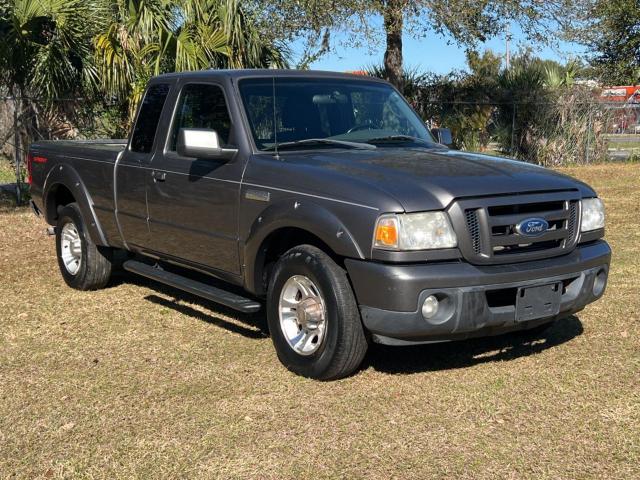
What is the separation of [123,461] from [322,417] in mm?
1105

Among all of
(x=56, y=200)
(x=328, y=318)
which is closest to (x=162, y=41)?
(x=56, y=200)

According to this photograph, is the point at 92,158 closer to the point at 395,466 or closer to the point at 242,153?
the point at 242,153

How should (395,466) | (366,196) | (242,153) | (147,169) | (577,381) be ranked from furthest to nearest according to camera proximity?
(147,169) → (242,153) → (577,381) → (366,196) → (395,466)

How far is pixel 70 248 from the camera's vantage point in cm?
796

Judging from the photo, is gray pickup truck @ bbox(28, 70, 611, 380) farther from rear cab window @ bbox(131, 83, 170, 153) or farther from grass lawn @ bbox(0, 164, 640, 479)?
grass lawn @ bbox(0, 164, 640, 479)

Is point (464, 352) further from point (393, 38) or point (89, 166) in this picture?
point (393, 38)

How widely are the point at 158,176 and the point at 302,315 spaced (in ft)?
6.14

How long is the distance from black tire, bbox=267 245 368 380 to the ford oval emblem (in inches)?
41.2

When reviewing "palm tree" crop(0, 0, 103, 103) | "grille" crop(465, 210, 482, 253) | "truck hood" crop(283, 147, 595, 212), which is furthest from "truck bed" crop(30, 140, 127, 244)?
"palm tree" crop(0, 0, 103, 103)

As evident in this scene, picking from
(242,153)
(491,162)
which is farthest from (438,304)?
(242,153)

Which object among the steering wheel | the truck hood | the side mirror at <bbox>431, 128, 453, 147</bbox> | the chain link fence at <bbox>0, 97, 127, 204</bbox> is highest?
the steering wheel

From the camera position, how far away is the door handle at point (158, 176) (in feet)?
20.6

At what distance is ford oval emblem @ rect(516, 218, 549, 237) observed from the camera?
4.84 meters

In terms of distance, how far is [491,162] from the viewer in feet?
17.9
